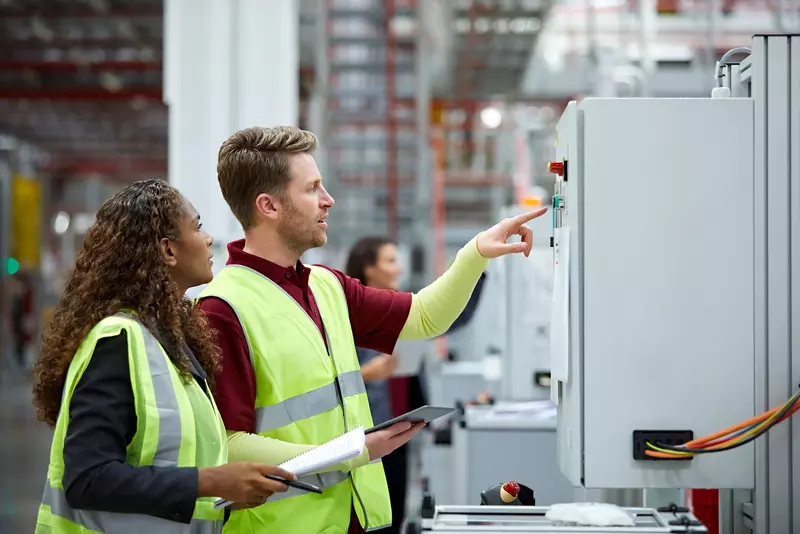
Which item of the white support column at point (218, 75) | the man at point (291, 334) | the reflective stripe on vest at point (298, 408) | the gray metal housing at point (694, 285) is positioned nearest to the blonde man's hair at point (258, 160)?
the man at point (291, 334)

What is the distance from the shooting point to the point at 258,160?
2.13m

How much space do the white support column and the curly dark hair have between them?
321 centimetres

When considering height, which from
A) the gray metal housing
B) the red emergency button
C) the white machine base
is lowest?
the white machine base

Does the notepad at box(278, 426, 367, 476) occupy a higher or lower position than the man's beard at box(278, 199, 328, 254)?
lower

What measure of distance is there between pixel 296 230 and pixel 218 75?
10.1 feet

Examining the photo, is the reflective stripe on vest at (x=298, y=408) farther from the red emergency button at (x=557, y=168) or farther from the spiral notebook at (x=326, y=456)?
the red emergency button at (x=557, y=168)

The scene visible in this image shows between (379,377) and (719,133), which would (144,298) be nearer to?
(719,133)

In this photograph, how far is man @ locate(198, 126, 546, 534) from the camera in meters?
2.02

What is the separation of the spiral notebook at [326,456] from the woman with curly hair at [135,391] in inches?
2.5

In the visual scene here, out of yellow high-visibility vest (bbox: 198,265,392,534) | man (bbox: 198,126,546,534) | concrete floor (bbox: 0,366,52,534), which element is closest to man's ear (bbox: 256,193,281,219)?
man (bbox: 198,126,546,534)

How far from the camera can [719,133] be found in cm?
200

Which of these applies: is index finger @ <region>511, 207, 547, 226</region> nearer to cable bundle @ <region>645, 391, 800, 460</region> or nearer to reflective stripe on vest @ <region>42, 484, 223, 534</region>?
→ cable bundle @ <region>645, 391, 800, 460</region>

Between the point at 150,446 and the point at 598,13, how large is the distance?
32.9 ft

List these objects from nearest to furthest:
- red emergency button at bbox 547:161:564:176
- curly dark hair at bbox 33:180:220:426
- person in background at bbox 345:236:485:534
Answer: curly dark hair at bbox 33:180:220:426, red emergency button at bbox 547:161:564:176, person in background at bbox 345:236:485:534
